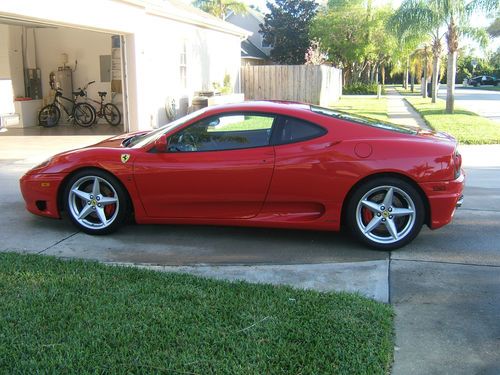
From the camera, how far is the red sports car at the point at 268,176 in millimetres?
4910

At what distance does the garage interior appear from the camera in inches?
641

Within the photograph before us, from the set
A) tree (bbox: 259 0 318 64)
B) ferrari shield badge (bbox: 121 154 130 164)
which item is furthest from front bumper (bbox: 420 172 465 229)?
tree (bbox: 259 0 318 64)

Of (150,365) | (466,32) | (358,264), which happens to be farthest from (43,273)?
(466,32)

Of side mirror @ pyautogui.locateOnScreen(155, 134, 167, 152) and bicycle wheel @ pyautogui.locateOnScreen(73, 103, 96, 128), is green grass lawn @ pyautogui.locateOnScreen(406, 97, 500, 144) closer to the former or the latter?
side mirror @ pyautogui.locateOnScreen(155, 134, 167, 152)

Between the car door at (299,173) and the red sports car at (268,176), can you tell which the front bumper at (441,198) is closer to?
the red sports car at (268,176)

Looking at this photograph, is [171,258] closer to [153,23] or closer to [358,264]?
[358,264]

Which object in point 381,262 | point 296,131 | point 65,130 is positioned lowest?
point 381,262

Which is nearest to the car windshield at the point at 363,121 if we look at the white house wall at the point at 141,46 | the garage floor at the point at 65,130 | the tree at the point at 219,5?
the white house wall at the point at 141,46

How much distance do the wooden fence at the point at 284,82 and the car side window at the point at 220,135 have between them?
17517mm

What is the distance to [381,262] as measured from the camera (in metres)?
4.77

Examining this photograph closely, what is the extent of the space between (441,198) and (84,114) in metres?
14.0

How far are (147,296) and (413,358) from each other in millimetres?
1875

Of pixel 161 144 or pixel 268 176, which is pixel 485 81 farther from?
pixel 161 144

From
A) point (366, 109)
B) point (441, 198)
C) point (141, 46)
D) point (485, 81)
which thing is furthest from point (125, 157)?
point (485, 81)
